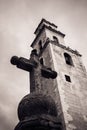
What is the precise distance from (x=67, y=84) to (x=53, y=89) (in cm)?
119

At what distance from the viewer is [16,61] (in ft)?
15.8

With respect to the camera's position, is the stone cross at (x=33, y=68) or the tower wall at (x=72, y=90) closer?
the stone cross at (x=33, y=68)

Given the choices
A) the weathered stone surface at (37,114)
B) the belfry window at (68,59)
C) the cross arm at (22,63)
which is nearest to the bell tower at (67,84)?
the belfry window at (68,59)

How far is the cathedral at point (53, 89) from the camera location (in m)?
3.49

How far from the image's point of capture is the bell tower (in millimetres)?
11922

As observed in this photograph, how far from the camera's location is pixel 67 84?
46.0 ft

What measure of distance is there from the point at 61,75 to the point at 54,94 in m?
1.90

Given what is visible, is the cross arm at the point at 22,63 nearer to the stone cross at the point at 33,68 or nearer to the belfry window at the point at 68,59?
the stone cross at the point at 33,68

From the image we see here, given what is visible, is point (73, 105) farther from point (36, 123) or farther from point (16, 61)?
point (36, 123)

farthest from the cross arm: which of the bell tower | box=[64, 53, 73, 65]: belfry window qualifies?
box=[64, 53, 73, 65]: belfry window

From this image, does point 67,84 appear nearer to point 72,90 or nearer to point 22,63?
point 72,90

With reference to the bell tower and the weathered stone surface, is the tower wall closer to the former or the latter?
the bell tower

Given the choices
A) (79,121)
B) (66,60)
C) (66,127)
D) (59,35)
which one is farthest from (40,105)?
(59,35)

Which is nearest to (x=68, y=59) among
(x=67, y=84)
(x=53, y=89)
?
(x=67, y=84)
